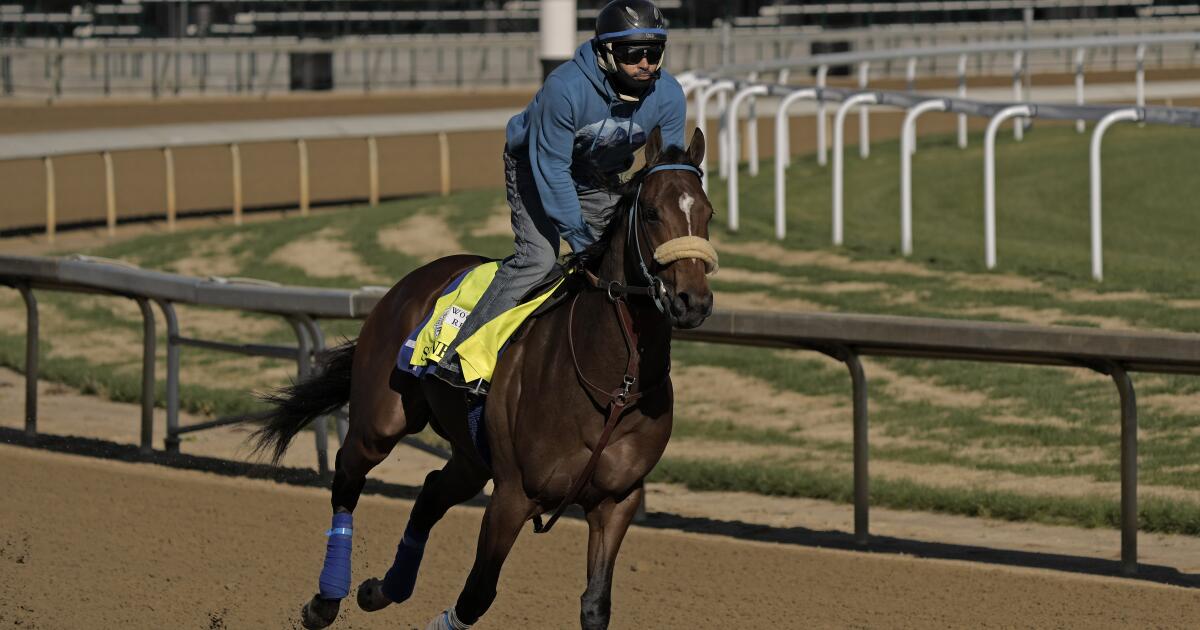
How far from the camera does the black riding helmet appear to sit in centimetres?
438

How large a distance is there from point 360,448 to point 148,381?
3.23 m

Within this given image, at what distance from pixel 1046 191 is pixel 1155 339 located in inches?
394

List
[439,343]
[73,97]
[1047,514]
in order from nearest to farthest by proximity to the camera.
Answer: [439,343] < [1047,514] < [73,97]

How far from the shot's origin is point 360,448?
5.25 meters

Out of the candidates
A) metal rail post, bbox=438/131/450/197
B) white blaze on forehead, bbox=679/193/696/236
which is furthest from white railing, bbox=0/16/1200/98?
white blaze on forehead, bbox=679/193/696/236

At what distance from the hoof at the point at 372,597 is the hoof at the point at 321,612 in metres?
0.09

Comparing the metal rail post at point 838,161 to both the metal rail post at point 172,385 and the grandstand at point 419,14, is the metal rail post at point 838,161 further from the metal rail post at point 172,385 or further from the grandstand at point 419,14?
the grandstand at point 419,14

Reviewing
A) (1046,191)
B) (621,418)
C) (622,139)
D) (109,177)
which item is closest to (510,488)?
(621,418)

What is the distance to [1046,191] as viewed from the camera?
1529 cm

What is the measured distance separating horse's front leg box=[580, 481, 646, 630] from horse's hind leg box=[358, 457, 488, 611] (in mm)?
805

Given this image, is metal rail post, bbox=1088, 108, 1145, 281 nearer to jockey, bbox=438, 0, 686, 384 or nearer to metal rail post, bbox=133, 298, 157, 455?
metal rail post, bbox=133, 298, 157, 455

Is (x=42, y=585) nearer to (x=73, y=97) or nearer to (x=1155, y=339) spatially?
(x=1155, y=339)

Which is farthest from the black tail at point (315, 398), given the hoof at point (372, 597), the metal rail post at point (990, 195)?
the metal rail post at point (990, 195)

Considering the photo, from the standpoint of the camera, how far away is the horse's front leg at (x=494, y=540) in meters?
4.42
